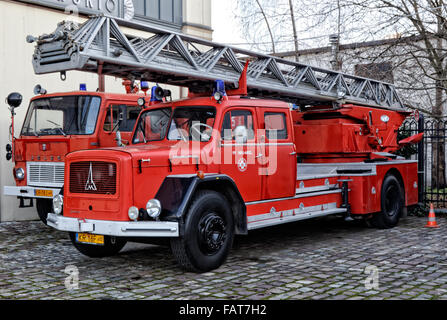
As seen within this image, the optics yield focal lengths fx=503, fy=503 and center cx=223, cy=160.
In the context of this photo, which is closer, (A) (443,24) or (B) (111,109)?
(B) (111,109)

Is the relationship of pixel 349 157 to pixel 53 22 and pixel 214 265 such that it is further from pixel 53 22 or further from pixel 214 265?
pixel 53 22

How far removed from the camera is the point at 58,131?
9.40 metres

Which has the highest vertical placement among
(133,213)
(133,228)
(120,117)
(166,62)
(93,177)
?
(166,62)

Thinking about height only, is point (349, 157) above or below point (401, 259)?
above

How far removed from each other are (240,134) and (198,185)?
3.04 feet

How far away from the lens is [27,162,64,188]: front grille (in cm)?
916

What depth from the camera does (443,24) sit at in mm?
13695

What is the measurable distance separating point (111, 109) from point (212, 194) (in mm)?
3921

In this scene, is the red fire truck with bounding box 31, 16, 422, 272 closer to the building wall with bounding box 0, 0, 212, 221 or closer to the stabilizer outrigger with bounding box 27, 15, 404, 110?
the stabilizer outrigger with bounding box 27, 15, 404, 110

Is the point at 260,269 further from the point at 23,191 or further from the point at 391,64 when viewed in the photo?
the point at 391,64

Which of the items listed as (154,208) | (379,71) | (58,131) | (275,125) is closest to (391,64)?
(379,71)

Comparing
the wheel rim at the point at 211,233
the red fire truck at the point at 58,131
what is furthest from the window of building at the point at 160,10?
the wheel rim at the point at 211,233

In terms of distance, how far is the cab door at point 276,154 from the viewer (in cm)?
741
